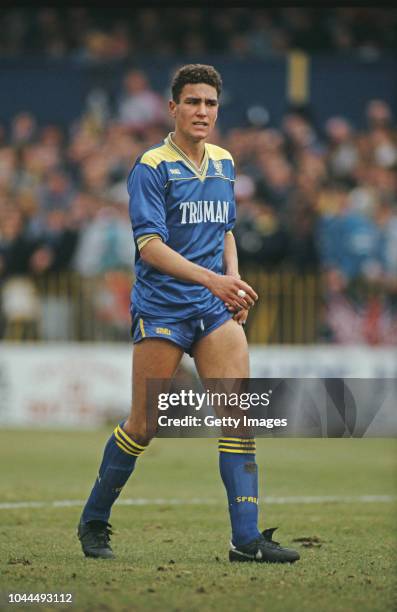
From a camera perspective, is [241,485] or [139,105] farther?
[139,105]

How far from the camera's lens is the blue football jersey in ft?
21.5

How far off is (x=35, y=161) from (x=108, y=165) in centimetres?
127

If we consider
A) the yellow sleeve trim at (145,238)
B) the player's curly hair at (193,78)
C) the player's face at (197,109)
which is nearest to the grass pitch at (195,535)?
the yellow sleeve trim at (145,238)

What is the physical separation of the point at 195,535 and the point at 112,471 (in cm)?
112

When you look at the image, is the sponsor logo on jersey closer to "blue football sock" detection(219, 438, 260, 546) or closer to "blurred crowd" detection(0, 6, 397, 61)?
"blue football sock" detection(219, 438, 260, 546)

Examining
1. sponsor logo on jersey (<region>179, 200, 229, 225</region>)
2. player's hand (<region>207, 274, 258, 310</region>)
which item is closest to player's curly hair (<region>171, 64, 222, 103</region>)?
sponsor logo on jersey (<region>179, 200, 229, 225</region>)

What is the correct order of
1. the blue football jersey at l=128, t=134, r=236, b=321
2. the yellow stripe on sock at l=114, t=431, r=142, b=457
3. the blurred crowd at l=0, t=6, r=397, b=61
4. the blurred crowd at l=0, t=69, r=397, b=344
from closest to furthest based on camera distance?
the blue football jersey at l=128, t=134, r=236, b=321 → the yellow stripe on sock at l=114, t=431, r=142, b=457 → the blurred crowd at l=0, t=69, r=397, b=344 → the blurred crowd at l=0, t=6, r=397, b=61

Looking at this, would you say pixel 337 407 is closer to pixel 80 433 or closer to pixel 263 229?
pixel 80 433

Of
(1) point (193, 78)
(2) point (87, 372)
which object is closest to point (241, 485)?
(1) point (193, 78)

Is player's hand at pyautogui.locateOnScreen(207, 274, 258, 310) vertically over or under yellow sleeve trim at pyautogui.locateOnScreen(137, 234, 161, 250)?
under

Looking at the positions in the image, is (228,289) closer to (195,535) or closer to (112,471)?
(112,471)

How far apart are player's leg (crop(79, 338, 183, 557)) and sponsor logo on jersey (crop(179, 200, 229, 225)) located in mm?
662

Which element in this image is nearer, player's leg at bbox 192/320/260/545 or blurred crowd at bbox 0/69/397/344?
player's leg at bbox 192/320/260/545

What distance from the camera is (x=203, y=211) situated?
21.9ft
